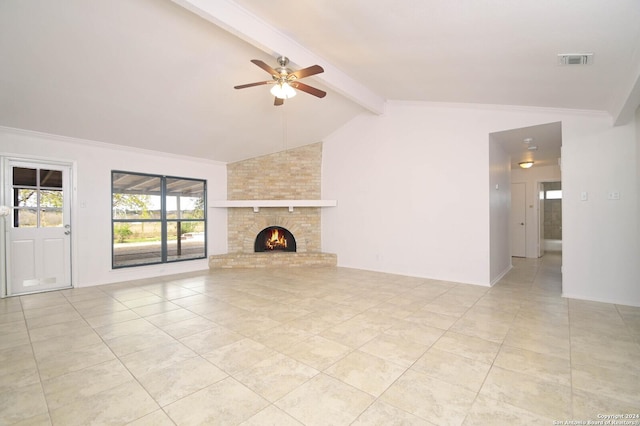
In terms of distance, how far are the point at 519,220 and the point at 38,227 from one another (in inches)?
408

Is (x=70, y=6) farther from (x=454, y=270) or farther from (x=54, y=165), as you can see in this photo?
(x=454, y=270)

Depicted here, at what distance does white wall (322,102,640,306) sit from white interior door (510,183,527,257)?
13.0 ft

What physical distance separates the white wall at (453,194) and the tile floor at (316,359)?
68 centimetres

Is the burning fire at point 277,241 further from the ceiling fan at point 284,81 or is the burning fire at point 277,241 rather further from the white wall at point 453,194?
the ceiling fan at point 284,81

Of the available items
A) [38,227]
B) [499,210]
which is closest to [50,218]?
[38,227]

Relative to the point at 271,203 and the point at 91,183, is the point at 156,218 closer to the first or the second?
the point at 91,183

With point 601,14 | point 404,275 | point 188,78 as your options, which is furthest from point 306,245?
point 601,14

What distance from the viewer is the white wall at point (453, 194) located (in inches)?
154

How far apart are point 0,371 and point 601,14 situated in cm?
520

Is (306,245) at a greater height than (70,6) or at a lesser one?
lesser

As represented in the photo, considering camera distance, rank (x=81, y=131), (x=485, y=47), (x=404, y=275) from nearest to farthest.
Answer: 1. (x=485, y=47)
2. (x=81, y=131)
3. (x=404, y=275)

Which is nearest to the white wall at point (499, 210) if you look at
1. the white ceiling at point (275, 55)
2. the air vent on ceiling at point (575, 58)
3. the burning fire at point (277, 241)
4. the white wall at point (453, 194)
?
the white wall at point (453, 194)

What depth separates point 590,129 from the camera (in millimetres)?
4039

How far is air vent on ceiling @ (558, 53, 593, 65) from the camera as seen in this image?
271 centimetres
